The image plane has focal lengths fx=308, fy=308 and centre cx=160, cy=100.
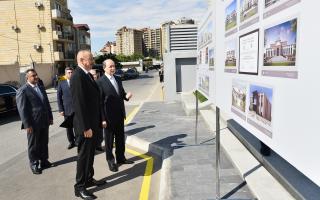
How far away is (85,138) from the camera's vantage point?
4406 millimetres

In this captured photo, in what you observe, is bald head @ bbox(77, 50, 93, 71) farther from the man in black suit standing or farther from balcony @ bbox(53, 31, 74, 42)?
balcony @ bbox(53, 31, 74, 42)

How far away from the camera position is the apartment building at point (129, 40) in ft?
467

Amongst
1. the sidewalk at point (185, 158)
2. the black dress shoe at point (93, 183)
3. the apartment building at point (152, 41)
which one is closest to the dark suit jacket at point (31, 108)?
the black dress shoe at point (93, 183)

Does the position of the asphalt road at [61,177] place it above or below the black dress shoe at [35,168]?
below

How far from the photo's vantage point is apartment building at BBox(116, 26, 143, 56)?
142250mm

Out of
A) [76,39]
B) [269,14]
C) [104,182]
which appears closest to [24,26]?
[76,39]

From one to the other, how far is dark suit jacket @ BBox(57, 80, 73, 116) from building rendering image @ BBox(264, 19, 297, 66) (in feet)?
17.5

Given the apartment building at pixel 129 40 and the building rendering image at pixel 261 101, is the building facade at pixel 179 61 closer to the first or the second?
the building rendering image at pixel 261 101

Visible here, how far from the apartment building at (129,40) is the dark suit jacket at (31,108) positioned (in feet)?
447

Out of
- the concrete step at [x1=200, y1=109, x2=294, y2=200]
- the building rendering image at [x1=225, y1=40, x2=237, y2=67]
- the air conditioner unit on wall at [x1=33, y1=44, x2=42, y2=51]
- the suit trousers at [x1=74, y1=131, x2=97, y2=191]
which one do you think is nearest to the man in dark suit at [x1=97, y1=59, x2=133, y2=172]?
the suit trousers at [x1=74, y1=131, x2=97, y2=191]

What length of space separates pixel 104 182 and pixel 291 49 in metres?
→ 3.87

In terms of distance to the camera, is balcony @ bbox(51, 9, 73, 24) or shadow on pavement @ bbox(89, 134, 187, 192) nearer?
shadow on pavement @ bbox(89, 134, 187, 192)

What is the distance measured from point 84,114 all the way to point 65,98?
295 centimetres

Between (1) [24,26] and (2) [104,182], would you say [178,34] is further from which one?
(1) [24,26]
